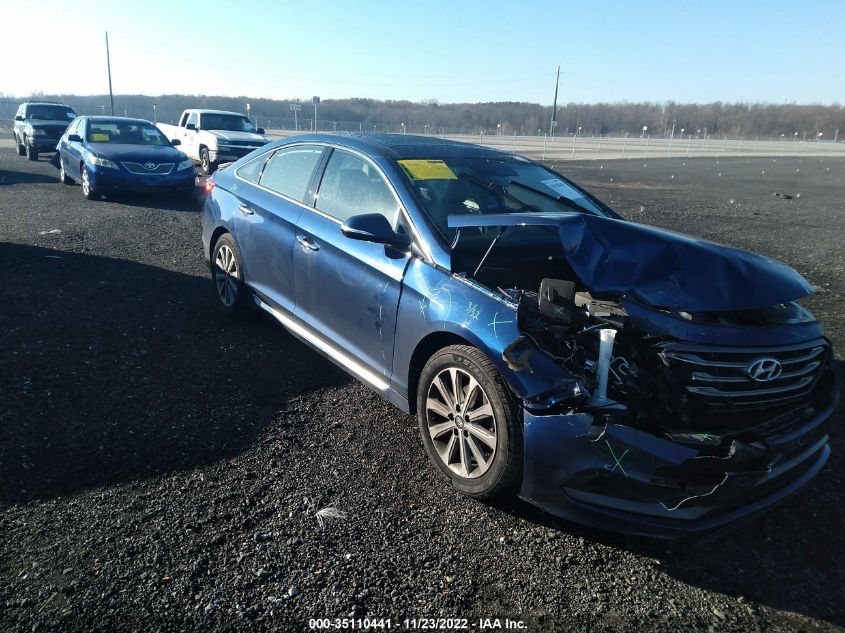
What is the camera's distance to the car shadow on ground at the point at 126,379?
11.1 feet

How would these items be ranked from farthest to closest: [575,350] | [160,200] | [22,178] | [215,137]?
[215,137]
[22,178]
[160,200]
[575,350]

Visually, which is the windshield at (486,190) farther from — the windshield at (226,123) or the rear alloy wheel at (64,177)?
the windshield at (226,123)

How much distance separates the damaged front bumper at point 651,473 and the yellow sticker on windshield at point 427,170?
1840 mm

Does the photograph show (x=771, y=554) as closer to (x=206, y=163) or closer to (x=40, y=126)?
(x=206, y=163)

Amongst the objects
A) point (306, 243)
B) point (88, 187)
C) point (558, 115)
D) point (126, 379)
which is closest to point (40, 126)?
point (88, 187)

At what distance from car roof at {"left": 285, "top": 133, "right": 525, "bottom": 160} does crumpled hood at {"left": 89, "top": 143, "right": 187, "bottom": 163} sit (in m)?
8.40

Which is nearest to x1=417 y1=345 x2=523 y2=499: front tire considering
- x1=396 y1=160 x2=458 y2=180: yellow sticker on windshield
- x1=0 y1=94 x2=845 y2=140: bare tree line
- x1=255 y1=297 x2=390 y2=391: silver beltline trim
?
x1=255 y1=297 x2=390 y2=391: silver beltline trim

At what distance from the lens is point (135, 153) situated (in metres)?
11.9

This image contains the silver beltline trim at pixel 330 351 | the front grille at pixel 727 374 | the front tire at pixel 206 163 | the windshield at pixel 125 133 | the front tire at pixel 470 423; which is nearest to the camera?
the front grille at pixel 727 374

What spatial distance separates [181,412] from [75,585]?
5.09 ft

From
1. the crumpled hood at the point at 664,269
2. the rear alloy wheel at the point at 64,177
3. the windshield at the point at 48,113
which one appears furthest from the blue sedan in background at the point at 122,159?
the crumpled hood at the point at 664,269

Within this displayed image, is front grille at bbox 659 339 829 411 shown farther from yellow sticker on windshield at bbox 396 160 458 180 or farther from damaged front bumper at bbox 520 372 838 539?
yellow sticker on windshield at bbox 396 160 458 180

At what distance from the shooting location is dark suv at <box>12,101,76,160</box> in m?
20.6

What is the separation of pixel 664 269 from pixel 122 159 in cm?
1155
